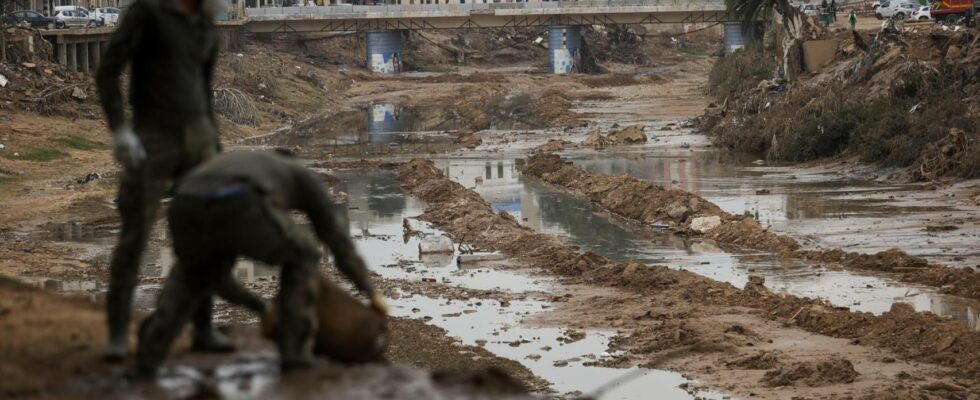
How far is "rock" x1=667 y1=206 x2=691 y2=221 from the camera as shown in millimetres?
27281

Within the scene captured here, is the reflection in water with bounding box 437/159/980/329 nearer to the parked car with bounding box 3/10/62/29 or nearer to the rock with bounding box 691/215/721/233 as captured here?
the rock with bounding box 691/215/721/233

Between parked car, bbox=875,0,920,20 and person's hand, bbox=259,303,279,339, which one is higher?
parked car, bbox=875,0,920,20

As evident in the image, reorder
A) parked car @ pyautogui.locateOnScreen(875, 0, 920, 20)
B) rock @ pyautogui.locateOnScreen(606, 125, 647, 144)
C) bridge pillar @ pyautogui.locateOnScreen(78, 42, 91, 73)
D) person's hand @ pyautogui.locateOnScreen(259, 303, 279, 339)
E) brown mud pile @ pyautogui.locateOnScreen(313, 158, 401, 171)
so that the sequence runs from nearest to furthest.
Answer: person's hand @ pyautogui.locateOnScreen(259, 303, 279, 339) < brown mud pile @ pyautogui.locateOnScreen(313, 158, 401, 171) < rock @ pyautogui.locateOnScreen(606, 125, 647, 144) < bridge pillar @ pyautogui.locateOnScreen(78, 42, 91, 73) < parked car @ pyautogui.locateOnScreen(875, 0, 920, 20)

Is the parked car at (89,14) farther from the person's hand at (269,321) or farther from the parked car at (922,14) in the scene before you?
the person's hand at (269,321)

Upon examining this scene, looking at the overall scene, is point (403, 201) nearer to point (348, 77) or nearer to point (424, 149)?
point (424, 149)

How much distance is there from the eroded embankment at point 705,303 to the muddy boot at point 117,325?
910 centimetres

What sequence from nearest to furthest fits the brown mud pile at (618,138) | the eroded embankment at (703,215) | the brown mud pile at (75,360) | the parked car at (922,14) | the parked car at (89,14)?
1. the brown mud pile at (75,360)
2. the eroded embankment at (703,215)
3. the brown mud pile at (618,138)
4. the parked car at (89,14)
5. the parked car at (922,14)

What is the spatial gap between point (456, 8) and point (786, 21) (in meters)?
34.3

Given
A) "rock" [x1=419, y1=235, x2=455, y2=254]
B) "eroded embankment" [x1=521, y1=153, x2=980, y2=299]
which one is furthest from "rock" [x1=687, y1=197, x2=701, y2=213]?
"rock" [x1=419, y1=235, x2=455, y2=254]

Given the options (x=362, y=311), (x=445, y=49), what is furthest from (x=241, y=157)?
(x=445, y=49)

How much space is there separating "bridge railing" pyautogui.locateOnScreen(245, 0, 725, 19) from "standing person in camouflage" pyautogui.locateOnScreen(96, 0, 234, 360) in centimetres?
7657

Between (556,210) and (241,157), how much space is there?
23.4 metres

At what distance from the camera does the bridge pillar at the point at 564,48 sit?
85.9 meters

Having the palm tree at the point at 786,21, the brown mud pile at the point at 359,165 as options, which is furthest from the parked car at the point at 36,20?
the palm tree at the point at 786,21
